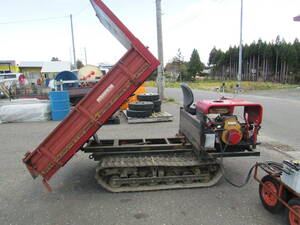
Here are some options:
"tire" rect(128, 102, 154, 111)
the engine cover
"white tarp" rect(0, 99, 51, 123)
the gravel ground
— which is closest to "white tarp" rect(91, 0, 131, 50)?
the engine cover

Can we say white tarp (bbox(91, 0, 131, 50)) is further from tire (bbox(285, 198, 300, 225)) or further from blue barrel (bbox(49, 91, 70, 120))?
blue barrel (bbox(49, 91, 70, 120))

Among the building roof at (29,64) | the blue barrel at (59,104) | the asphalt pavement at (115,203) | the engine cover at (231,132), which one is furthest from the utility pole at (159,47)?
the building roof at (29,64)

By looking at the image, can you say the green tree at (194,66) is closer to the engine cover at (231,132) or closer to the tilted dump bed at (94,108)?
the engine cover at (231,132)

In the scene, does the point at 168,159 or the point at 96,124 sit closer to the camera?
the point at 96,124

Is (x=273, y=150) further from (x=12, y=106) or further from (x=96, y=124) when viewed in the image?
(x=12, y=106)

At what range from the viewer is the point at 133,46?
10.9 feet

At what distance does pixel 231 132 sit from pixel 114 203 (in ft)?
7.56

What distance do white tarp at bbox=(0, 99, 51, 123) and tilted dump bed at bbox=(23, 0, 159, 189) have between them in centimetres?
689

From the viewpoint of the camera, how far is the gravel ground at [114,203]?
3156 mm

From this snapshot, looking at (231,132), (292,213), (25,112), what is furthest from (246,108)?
(25,112)

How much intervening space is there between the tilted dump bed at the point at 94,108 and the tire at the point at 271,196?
2444 mm

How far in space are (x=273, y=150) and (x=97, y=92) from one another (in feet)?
16.3

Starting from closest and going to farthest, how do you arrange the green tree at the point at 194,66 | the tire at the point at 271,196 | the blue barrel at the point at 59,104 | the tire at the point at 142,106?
the tire at the point at 271,196 < the tire at the point at 142,106 < the blue barrel at the point at 59,104 < the green tree at the point at 194,66

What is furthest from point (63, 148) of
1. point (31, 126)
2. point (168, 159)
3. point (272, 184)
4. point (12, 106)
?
point (12, 106)
